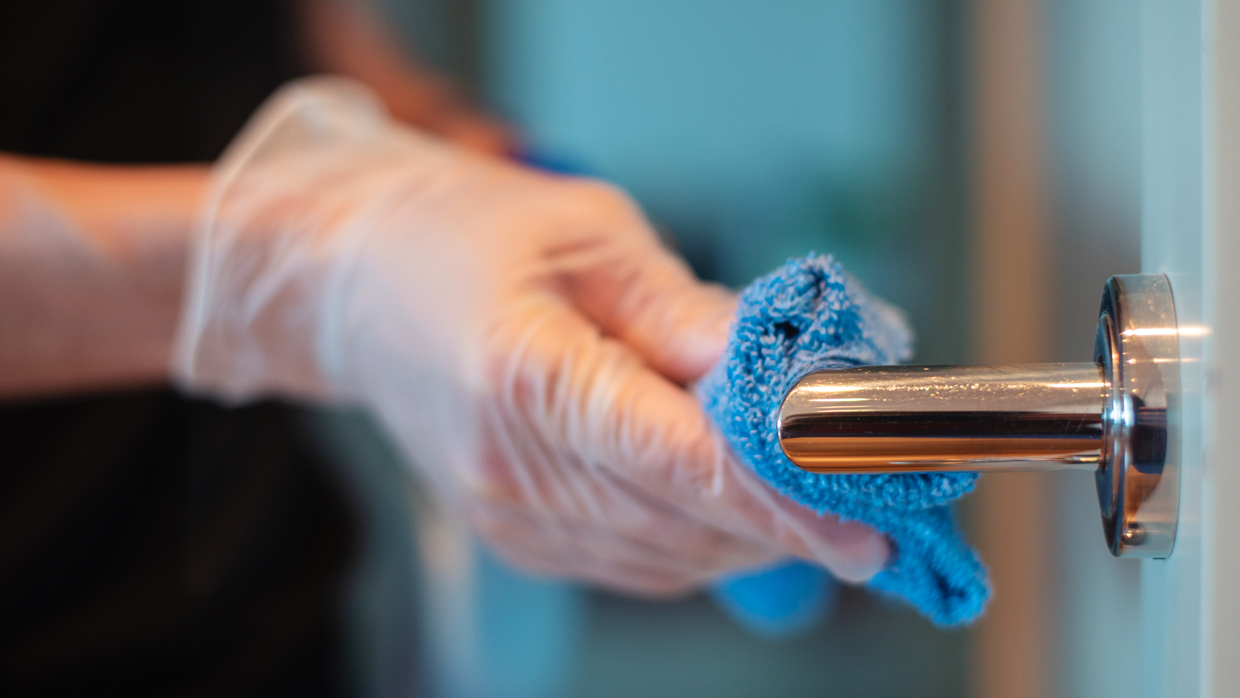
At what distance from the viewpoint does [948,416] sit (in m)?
0.18

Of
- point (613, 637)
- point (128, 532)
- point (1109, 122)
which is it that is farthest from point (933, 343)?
point (128, 532)

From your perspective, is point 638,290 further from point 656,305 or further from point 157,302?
point 157,302

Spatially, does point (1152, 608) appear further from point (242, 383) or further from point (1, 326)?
point (1, 326)

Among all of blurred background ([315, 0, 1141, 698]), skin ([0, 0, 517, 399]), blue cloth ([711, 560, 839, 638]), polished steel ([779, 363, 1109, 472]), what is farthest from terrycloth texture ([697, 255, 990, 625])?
blurred background ([315, 0, 1141, 698])

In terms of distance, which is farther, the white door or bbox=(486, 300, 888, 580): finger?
bbox=(486, 300, 888, 580): finger

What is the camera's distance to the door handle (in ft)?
0.60

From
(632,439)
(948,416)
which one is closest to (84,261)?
(632,439)

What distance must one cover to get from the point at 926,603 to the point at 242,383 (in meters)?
0.42

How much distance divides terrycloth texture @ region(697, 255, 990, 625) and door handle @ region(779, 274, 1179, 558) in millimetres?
Result: 19

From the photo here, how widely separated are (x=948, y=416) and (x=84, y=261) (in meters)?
0.50

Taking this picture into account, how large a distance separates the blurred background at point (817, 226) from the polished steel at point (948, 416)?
0.59m

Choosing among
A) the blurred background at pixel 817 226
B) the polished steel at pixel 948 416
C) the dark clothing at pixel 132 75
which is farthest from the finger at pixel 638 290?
the dark clothing at pixel 132 75

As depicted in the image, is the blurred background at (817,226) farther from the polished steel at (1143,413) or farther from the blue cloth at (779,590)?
the polished steel at (1143,413)

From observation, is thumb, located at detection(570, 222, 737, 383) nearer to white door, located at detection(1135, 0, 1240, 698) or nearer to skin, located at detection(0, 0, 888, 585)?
skin, located at detection(0, 0, 888, 585)
